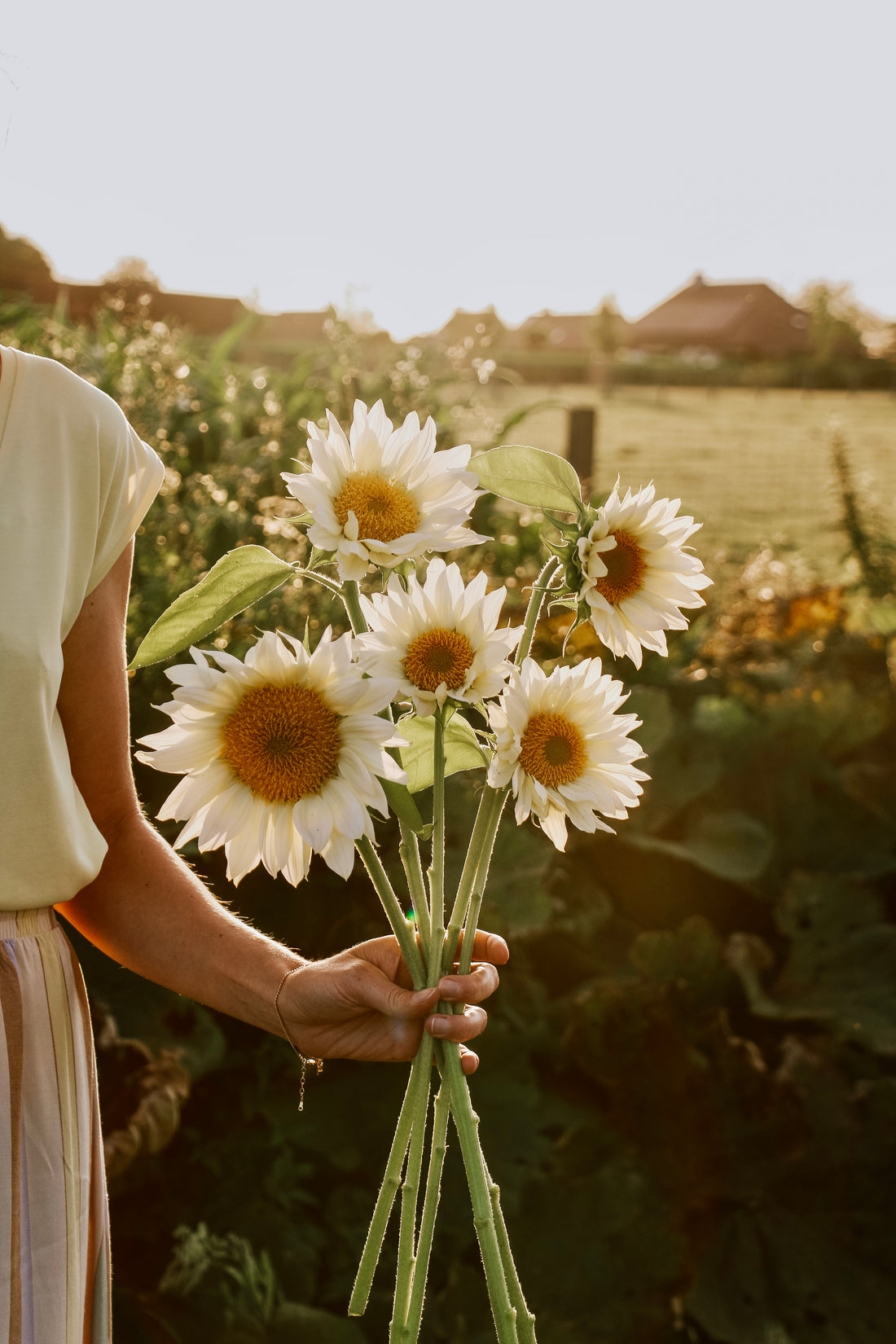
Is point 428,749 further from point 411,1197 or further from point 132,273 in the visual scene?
point 132,273

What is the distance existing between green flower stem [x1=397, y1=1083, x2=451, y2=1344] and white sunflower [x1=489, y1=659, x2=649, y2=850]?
0.67 feet

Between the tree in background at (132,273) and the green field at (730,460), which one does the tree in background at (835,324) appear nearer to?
the green field at (730,460)

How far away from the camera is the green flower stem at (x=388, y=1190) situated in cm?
Answer: 79

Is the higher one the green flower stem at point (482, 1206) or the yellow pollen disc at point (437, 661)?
the yellow pollen disc at point (437, 661)

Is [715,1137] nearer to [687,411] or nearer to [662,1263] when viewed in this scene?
[662,1263]

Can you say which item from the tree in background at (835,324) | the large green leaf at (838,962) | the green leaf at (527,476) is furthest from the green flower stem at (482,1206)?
the tree in background at (835,324)

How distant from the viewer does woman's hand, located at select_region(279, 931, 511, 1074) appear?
82 centimetres

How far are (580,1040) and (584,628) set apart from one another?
0.84 meters

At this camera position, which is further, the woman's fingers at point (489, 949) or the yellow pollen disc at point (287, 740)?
the woman's fingers at point (489, 949)

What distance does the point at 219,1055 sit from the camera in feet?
6.63

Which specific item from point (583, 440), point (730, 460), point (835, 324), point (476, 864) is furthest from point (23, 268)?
point (835, 324)

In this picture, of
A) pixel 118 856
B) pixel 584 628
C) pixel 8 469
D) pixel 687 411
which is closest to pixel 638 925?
pixel 584 628

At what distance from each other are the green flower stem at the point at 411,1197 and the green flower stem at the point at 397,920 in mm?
44

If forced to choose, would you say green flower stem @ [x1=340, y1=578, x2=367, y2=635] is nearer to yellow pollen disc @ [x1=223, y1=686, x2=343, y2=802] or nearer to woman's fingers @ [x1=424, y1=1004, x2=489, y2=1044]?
yellow pollen disc @ [x1=223, y1=686, x2=343, y2=802]
